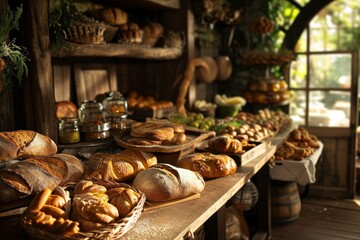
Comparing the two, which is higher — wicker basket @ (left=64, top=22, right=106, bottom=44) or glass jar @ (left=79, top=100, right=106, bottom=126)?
wicker basket @ (left=64, top=22, right=106, bottom=44)

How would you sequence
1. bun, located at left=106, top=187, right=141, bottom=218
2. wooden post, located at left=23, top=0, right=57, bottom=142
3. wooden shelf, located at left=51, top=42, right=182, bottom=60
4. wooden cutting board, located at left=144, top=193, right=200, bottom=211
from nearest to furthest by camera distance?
bun, located at left=106, top=187, right=141, bottom=218, wooden cutting board, located at left=144, top=193, right=200, bottom=211, wooden post, located at left=23, top=0, right=57, bottom=142, wooden shelf, located at left=51, top=42, right=182, bottom=60

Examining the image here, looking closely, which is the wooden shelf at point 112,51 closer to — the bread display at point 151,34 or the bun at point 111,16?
the bread display at point 151,34

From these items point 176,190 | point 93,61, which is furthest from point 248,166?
point 93,61

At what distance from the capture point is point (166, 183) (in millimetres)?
1999

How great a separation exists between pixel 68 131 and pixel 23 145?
1.68 ft

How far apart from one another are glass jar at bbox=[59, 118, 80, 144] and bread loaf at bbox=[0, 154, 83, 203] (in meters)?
0.54

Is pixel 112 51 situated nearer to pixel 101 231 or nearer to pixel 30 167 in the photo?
pixel 30 167

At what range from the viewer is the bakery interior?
1.85m

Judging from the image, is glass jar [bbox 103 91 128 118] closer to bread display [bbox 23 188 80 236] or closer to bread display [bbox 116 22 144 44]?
bread display [bbox 116 22 144 44]

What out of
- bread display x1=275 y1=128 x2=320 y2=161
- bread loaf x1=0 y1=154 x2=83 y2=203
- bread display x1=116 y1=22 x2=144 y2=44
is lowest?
bread display x1=275 y1=128 x2=320 y2=161

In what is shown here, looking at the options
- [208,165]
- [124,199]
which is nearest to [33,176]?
[124,199]

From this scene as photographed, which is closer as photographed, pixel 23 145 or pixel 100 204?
pixel 100 204

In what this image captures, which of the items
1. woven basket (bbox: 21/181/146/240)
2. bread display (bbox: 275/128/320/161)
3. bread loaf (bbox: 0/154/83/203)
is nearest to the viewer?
woven basket (bbox: 21/181/146/240)

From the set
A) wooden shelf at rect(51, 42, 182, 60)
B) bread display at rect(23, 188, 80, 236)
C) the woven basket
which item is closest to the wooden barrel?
wooden shelf at rect(51, 42, 182, 60)
